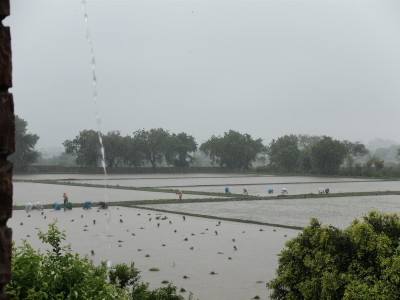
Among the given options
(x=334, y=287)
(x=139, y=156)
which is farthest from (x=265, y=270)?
(x=139, y=156)

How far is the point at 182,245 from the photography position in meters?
11.5

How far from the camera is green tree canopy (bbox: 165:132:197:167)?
213 ft

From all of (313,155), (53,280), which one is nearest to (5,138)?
(53,280)

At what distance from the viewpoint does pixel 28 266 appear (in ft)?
10.1

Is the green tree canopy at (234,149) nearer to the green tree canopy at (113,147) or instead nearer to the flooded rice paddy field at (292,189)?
the green tree canopy at (113,147)

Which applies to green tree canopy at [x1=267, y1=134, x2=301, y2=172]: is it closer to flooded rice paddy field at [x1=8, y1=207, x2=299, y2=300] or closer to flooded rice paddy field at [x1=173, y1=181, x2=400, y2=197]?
flooded rice paddy field at [x1=173, y1=181, x2=400, y2=197]

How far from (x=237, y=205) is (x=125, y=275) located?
16065mm

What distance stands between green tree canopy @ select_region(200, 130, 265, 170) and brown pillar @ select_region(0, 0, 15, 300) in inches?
2529

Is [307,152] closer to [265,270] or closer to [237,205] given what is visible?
[237,205]

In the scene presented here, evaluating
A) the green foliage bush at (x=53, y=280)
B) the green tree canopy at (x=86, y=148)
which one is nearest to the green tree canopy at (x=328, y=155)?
the green tree canopy at (x=86, y=148)

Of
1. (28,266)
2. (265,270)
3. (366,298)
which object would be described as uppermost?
(28,266)

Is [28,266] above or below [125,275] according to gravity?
above

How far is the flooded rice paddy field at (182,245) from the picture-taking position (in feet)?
26.2

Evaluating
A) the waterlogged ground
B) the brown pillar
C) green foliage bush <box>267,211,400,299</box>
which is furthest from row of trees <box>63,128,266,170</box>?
the brown pillar
